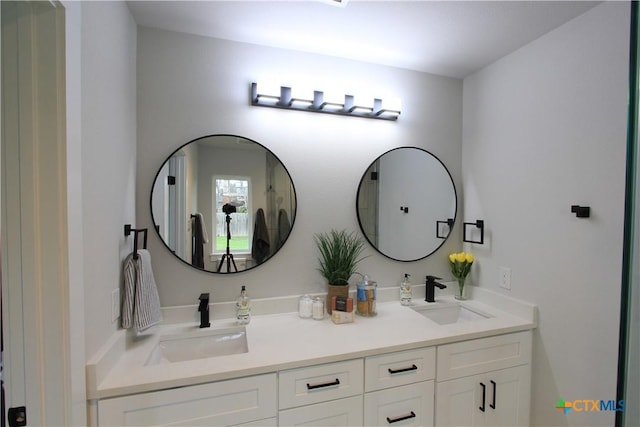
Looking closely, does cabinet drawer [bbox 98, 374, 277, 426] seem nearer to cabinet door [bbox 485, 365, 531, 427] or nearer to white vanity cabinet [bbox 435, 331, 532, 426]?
white vanity cabinet [bbox 435, 331, 532, 426]

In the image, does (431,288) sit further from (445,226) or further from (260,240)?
(260,240)

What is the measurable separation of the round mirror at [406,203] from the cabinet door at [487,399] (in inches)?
30.0

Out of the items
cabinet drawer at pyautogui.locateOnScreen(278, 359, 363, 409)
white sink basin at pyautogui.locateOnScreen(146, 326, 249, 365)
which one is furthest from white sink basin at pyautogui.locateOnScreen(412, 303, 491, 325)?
white sink basin at pyautogui.locateOnScreen(146, 326, 249, 365)

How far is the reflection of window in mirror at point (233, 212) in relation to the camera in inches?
65.4

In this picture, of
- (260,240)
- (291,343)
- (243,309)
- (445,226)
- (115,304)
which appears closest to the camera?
(115,304)

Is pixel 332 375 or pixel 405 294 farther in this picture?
pixel 405 294

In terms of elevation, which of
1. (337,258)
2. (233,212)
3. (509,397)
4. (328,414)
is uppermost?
(233,212)

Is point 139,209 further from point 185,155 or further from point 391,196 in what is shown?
point 391,196

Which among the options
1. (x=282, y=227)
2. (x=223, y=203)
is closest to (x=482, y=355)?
(x=282, y=227)

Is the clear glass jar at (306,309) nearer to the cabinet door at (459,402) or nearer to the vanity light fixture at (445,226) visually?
the cabinet door at (459,402)

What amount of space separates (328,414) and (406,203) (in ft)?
4.23

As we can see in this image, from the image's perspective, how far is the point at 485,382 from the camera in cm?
154

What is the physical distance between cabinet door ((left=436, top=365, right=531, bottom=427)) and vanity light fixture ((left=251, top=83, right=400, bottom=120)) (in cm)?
153

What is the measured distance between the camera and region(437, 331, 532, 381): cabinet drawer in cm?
147
